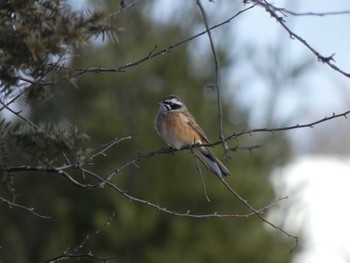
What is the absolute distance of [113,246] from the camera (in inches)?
316

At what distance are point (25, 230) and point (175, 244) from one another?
178 centimetres

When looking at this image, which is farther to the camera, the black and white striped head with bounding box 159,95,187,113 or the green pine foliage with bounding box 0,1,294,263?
the green pine foliage with bounding box 0,1,294,263

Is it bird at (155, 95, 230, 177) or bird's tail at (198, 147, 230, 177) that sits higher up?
bird at (155, 95, 230, 177)

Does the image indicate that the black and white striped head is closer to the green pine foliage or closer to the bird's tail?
the bird's tail

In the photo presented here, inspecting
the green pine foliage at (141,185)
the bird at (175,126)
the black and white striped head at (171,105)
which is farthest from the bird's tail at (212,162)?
the green pine foliage at (141,185)

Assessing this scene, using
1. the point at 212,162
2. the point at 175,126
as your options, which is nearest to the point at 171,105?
the point at 175,126

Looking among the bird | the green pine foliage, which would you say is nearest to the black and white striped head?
the bird

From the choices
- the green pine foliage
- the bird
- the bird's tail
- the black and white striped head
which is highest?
the green pine foliage

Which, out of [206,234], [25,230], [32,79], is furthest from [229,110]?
[32,79]

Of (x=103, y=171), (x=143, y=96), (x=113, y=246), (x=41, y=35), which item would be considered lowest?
(x=41, y=35)

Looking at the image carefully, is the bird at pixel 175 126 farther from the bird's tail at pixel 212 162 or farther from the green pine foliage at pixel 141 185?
the green pine foliage at pixel 141 185

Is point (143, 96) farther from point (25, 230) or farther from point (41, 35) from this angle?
point (41, 35)

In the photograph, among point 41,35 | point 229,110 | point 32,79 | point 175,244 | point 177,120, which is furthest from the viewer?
point 229,110

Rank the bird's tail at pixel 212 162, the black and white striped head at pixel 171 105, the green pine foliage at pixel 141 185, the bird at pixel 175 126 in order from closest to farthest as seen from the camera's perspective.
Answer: the bird's tail at pixel 212 162 < the bird at pixel 175 126 < the black and white striped head at pixel 171 105 < the green pine foliage at pixel 141 185
